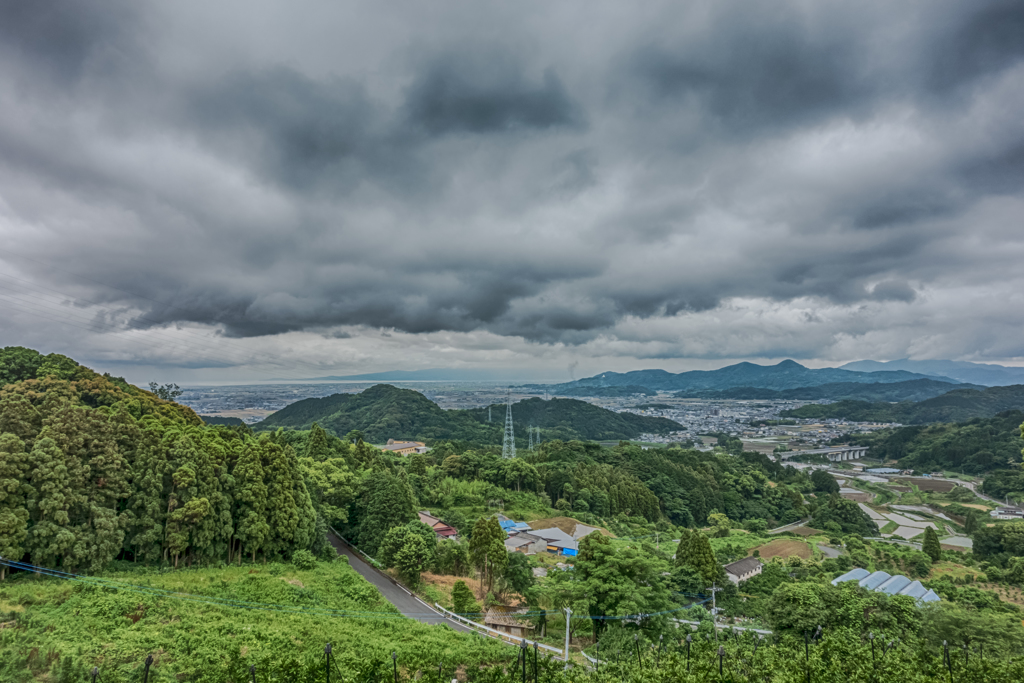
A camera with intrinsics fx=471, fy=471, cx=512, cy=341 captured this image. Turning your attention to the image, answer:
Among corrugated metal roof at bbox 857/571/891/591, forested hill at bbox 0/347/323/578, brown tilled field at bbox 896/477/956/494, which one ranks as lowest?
brown tilled field at bbox 896/477/956/494

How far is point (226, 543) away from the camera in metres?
19.0

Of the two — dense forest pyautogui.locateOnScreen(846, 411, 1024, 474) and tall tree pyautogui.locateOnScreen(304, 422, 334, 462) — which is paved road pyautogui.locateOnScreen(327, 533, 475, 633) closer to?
tall tree pyautogui.locateOnScreen(304, 422, 334, 462)

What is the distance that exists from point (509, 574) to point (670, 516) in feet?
129

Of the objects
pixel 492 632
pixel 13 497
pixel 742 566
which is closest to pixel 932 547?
pixel 742 566

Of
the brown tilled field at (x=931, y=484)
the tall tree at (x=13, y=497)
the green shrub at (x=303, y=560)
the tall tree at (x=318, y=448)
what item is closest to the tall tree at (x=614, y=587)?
the green shrub at (x=303, y=560)

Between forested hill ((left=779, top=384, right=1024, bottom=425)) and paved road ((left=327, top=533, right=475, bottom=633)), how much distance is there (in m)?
162

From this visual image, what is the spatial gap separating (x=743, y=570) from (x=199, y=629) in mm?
30296

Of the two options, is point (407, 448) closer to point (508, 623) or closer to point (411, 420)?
point (411, 420)

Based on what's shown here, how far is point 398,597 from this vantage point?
813 inches

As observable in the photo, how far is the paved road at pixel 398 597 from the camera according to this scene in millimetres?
18625

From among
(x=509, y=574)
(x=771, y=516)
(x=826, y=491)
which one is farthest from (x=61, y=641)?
(x=826, y=491)

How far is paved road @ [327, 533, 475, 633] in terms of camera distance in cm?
1862

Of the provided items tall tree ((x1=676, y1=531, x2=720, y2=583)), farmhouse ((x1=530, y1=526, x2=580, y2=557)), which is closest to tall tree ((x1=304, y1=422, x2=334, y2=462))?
farmhouse ((x1=530, y1=526, x2=580, y2=557))

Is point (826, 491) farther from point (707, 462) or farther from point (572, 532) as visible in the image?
point (572, 532)
